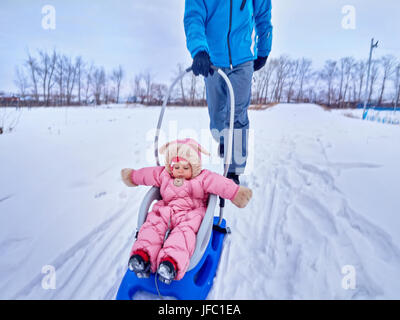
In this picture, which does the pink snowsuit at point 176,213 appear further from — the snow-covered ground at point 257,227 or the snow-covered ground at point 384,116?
the snow-covered ground at point 384,116

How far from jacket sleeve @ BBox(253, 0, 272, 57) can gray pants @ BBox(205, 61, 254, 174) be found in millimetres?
351

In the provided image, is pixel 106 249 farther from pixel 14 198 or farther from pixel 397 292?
pixel 397 292

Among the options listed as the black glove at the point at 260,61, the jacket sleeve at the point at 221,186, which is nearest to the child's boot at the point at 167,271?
the jacket sleeve at the point at 221,186

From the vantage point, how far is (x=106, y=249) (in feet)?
4.47

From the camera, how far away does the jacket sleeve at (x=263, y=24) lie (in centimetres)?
176

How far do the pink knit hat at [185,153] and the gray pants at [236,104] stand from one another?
50 cm

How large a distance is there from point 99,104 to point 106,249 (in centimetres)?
925

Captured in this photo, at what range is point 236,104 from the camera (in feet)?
5.89

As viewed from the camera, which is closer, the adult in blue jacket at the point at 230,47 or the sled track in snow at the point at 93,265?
the sled track in snow at the point at 93,265

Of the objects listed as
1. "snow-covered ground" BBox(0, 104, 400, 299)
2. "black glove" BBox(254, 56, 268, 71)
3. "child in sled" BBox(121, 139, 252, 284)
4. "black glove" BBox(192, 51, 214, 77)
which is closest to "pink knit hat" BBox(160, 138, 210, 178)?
"child in sled" BBox(121, 139, 252, 284)

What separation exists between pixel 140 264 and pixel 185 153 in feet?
2.31

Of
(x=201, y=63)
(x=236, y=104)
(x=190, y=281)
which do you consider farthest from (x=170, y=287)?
(x=236, y=104)

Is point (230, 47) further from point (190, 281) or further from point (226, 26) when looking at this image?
point (190, 281)
